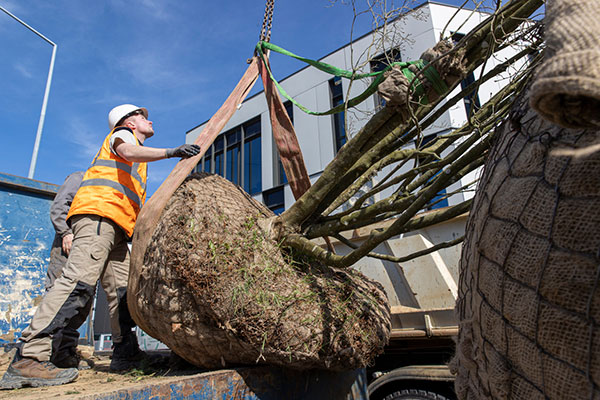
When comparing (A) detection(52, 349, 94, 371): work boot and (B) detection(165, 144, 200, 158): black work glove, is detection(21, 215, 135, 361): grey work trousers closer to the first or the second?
(A) detection(52, 349, 94, 371): work boot

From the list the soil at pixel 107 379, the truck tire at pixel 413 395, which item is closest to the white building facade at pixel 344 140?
the truck tire at pixel 413 395

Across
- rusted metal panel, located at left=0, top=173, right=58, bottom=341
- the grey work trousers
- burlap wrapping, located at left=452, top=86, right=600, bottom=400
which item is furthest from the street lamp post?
burlap wrapping, located at left=452, top=86, right=600, bottom=400

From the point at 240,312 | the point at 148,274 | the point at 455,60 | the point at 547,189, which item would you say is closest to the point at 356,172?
the point at 455,60

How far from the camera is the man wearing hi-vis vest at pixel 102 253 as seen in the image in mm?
2055

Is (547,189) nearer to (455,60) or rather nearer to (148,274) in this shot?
(455,60)

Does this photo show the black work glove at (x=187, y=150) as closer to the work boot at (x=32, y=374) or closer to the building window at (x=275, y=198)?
the work boot at (x=32, y=374)

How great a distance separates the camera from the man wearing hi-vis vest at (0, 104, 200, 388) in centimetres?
205

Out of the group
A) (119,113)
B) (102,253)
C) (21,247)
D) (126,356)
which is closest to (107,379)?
(126,356)

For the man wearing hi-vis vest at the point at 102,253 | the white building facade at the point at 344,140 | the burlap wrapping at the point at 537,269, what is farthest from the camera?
the white building facade at the point at 344,140

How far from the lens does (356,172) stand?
2.00 m

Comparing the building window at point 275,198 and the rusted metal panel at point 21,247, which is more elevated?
the building window at point 275,198

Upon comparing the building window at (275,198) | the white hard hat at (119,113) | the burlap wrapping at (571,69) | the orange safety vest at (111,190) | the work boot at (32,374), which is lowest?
the work boot at (32,374)

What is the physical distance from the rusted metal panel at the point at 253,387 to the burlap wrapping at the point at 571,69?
4.90 ft

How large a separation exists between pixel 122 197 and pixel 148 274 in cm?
91
